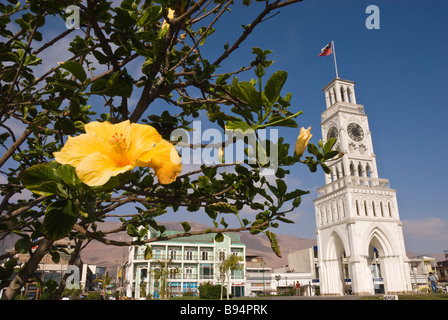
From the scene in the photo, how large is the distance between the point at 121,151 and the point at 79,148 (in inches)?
3.4

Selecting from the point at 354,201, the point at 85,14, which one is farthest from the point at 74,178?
the point at 354,201

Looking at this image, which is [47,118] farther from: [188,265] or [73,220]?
[188,265]

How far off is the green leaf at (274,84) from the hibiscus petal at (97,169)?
1.46ft

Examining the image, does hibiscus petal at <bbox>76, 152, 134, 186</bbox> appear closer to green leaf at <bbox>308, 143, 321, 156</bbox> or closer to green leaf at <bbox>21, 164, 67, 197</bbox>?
green leaf at <bbox>21, 164, 67, 197</bbox>

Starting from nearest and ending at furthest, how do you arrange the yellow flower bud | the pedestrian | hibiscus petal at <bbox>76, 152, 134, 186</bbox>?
hibiscus petal at <bbox>76, 152, 134, 186</bbox> < the yellow flower bud < the pedestrian

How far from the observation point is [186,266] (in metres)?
41.5

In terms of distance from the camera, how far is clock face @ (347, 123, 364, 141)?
3192 centimetres

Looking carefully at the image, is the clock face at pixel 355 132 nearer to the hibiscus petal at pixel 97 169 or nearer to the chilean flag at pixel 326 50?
the chilean flag at pixel 326 50

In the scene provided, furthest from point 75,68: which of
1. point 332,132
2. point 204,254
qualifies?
point 204,254

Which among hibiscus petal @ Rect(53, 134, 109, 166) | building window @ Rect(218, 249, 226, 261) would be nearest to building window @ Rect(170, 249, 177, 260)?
building window @ Rect(218, 249, 226, 261)

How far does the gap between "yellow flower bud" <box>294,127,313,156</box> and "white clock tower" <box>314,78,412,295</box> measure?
27.8 metres

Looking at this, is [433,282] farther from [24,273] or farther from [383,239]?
[24,273]
